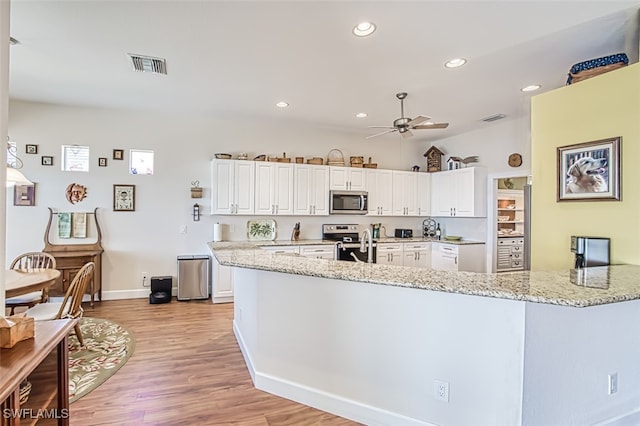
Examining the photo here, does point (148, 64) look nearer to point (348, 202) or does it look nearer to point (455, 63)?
point (455, 63)

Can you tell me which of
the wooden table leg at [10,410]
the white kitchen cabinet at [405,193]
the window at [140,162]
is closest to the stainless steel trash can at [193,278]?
the window at [140,162]

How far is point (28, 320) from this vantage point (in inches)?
54.0

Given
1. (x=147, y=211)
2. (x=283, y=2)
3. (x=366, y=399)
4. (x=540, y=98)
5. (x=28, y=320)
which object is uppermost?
(x=283, y=2)

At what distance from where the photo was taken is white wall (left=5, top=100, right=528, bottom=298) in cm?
456

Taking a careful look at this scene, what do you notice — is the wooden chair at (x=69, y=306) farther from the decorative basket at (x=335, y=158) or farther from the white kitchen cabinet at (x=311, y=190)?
the decorative basket at (x=335, y=158)

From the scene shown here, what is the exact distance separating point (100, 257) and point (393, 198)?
4960 mm

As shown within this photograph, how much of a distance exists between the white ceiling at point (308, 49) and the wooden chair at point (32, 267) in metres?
2.07

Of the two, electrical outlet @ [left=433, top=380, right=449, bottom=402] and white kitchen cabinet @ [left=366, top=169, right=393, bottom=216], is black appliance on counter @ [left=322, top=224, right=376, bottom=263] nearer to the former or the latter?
white kitchen cabinet @ [left=366, top=169, right=393, bottom=216]

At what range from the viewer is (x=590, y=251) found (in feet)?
8.26

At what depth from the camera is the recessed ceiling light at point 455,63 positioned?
3.10 metres

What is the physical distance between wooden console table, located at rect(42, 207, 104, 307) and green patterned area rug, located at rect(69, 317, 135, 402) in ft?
2.60

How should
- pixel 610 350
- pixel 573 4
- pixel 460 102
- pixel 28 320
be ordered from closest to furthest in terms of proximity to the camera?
pixel 28 320, pixel 610 350, pixel 573 4, pixel 460 102

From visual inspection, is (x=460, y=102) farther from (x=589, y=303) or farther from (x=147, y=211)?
(x=147, y=211)

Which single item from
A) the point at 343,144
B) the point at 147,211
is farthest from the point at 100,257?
the point at 343,144
